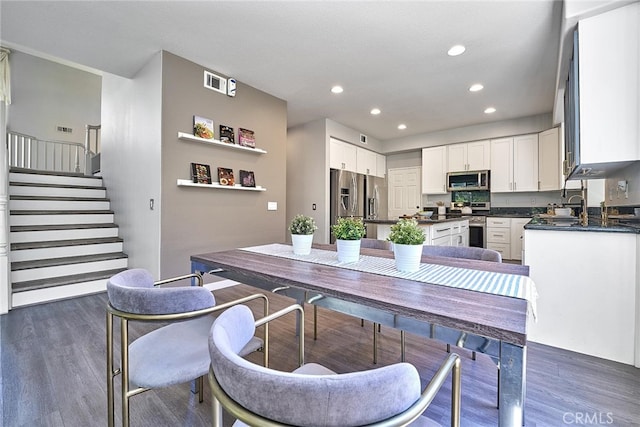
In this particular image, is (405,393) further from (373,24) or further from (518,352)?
(373,24)

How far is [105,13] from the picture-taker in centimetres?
240

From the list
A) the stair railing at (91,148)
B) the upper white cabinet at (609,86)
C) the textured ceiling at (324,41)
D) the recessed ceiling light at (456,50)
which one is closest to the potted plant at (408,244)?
the upper white cabinet at (609,86)

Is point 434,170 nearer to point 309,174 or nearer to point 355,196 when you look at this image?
point 355,196

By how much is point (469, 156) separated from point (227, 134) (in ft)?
15.3

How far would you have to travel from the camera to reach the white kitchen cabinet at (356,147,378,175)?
19.4 ft

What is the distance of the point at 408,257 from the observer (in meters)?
1.29

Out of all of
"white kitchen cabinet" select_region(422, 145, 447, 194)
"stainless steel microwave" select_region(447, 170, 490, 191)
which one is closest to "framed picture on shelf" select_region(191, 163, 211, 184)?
"white kitchen cabinet" select_region(422, 145, 447, 194)

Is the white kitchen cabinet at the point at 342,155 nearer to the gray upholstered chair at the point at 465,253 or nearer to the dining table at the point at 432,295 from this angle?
the gray upholstered chair at the point at 465,253

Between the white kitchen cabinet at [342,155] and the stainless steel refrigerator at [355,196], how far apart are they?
5.0 inches

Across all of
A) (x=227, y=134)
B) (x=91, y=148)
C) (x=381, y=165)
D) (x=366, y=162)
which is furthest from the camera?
(x=381, y=165)

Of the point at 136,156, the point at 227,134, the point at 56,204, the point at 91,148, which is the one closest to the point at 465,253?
the point at 227,134

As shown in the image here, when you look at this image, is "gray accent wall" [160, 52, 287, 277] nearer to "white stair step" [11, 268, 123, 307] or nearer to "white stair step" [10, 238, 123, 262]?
"white stair step" [11, 268, 123, 307]

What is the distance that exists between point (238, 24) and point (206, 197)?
1850 millimetres

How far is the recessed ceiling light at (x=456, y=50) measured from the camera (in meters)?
2.85
